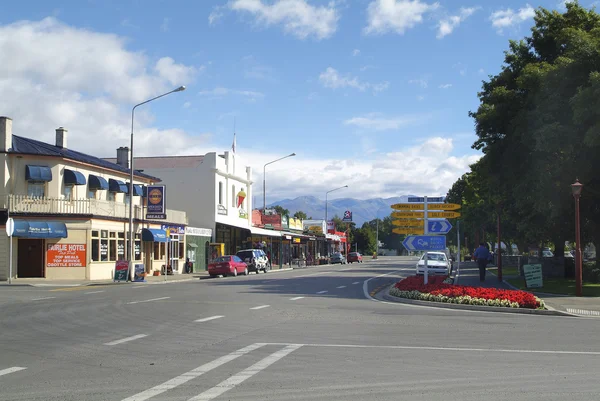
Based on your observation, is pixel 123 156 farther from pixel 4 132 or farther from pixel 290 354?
pixel 290 354

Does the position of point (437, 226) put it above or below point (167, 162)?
below

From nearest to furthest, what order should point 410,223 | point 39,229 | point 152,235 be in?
point 410,223 → point 39,229 → point 152,235

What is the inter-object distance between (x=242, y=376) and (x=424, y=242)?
18290 millimetres

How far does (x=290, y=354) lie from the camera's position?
11125 mm

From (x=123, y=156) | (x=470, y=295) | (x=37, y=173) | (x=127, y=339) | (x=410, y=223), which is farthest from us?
(x=123, y=156)

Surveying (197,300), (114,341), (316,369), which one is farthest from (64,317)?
(316,369)

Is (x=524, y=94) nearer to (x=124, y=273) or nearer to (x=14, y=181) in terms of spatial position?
(x=124, y=273)

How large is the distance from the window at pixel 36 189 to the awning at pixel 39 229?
1.95 metres

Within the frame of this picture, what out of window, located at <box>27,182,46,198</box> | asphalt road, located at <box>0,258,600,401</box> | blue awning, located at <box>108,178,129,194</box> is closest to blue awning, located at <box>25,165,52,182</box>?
window, located at <box>27,182,46,198</box>

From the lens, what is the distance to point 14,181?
37969mm

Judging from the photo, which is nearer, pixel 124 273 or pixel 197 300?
pixel 197 300

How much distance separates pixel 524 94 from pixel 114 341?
23.8m

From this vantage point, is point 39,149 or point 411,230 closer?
point 411,230

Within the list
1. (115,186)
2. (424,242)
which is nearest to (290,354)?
(424,242)
